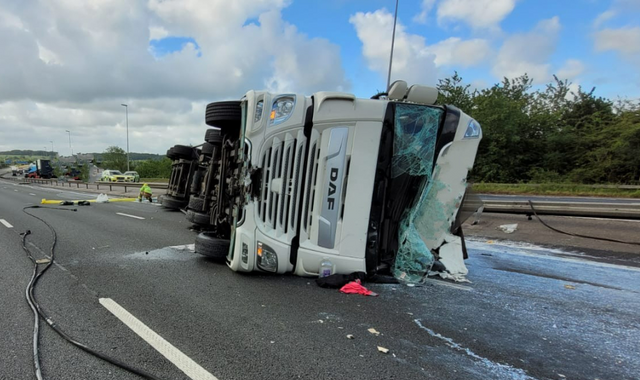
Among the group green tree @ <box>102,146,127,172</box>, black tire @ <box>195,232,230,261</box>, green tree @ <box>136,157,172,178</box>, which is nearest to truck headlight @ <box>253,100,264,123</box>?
black tire @ <box>195,232,230,261</box>

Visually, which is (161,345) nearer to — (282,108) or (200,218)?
(282,108)

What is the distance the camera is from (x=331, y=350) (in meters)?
2.41

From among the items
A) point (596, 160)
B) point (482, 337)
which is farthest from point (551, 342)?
point (596, 160)

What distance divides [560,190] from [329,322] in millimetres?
20352

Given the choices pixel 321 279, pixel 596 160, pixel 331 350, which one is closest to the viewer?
pixel 331 350

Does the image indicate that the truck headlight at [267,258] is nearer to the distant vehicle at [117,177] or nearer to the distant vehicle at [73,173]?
the distant vehicle at [117,177]

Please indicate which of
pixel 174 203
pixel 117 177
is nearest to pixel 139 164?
pixel 117 177

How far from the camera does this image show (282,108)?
3.76 metres

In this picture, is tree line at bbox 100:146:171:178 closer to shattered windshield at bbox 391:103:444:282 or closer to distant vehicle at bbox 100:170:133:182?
distant vehicle at bbox 100:170:133:182

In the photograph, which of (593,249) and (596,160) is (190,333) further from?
(596,160)

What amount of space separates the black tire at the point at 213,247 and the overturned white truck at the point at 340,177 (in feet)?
1.35

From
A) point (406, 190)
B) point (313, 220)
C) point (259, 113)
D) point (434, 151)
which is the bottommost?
point (313, 220)

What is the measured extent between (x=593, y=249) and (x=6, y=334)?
7388mm

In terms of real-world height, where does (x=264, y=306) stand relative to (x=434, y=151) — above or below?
below
